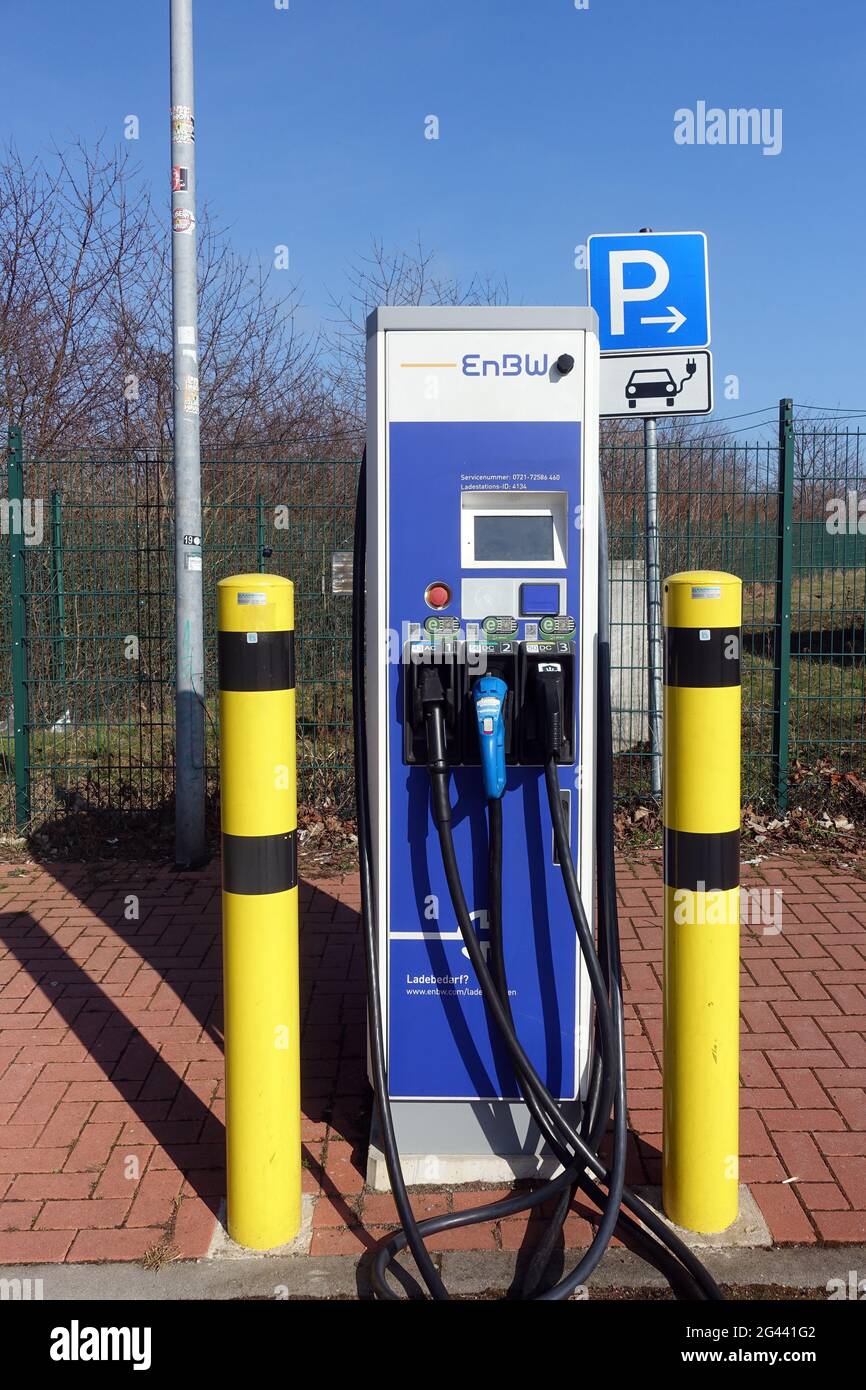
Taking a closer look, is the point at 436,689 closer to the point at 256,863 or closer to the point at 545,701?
the point at 545,701

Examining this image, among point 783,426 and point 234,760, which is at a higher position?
point 783,426

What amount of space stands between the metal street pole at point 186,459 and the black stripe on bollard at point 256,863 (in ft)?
10.4

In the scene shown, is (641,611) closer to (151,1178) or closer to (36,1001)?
(36,1001)

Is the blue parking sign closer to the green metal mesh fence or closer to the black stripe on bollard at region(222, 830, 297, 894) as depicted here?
the green metal mesh fence

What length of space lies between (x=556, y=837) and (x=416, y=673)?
558 mm

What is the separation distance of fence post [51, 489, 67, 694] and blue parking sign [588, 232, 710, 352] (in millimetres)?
3223

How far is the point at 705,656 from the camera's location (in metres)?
2.77

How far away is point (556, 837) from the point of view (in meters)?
2.89

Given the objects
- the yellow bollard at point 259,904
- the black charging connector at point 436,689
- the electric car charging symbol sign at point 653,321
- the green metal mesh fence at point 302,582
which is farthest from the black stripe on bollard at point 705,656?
the green metal mesh fence at point 302,582

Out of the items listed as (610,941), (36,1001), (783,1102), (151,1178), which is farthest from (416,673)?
(36,1001)

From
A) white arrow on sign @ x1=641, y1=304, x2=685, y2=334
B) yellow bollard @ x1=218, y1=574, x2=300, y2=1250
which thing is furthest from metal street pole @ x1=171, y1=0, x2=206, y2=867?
yellow bollard @ x1=218, y1=574, x2=300, y2=1250

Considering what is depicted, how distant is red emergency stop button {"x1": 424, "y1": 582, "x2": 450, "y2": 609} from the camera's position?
297cm

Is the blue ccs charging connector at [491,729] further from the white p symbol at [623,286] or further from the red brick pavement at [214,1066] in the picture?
the white p symbol at [623,286]

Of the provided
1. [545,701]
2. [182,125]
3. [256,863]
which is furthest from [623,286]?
[256,863]
